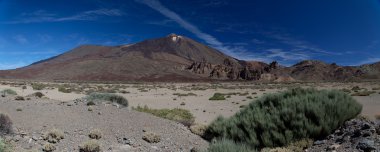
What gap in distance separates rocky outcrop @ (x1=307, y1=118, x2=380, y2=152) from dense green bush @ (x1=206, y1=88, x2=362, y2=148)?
37cm

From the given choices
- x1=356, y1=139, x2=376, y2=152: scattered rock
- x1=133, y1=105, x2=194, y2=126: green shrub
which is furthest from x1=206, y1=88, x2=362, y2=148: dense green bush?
x1=133, y1=105, x2=194, y2=126: green shrub

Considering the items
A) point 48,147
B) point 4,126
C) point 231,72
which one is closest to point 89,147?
point 48,147

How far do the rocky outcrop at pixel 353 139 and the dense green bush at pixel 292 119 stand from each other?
1.22 feet

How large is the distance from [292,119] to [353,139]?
71.4 inches

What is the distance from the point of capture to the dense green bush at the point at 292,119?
980cm

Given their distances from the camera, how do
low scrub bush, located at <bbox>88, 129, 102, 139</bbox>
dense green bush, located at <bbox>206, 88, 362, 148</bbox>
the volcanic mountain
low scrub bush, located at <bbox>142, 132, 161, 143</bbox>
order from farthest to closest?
1. the volcanic mountain
2. low scrub bush, located at <bbox>142, 132, 161, 143</bbox>
3. low scrub bush, located at <bbox>88, 129, 102, 139</bbox>
4. dense green bush, located at <bbox>206, 88, 362, 148</bbox>

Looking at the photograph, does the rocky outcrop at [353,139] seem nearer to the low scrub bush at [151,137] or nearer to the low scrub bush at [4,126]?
the low scrub bush at [151,137]

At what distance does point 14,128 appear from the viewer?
35.4 feet

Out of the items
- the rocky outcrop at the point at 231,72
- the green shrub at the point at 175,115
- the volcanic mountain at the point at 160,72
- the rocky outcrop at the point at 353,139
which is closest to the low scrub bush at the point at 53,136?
the green shrub at the point at 175,115

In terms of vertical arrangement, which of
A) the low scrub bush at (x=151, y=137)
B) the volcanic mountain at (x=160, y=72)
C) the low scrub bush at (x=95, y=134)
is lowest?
the low scrub bush at (x=151, y=137)

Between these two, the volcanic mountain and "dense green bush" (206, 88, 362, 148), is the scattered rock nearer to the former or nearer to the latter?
"dense green bush" (206, 88, 362, 148)

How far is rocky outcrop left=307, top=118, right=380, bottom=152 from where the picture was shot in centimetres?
786

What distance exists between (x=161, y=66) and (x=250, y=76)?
4344 cm

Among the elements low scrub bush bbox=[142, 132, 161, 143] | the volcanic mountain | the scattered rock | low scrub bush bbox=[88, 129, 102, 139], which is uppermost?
the volcanic mountain
